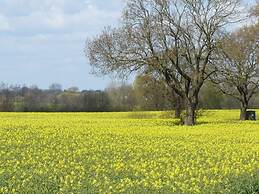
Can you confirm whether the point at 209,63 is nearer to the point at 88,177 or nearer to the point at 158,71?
the point at 158,71

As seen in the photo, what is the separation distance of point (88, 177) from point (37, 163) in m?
2.96

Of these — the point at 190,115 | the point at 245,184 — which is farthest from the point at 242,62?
the point at 245,184

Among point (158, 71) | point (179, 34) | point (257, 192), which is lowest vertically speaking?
point (257, 192)

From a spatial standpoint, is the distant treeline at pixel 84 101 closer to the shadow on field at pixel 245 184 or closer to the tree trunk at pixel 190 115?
the tree trunk at pixel 190 115

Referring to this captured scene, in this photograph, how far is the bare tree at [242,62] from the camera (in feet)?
154

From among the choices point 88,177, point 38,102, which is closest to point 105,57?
point 88,177

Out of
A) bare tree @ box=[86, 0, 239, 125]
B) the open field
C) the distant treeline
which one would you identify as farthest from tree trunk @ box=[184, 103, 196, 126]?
the distant treeline

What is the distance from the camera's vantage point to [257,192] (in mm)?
10781

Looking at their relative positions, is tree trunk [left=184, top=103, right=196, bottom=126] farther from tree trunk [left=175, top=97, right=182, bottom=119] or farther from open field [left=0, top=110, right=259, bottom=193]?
open field [left=0, top=110, right=259, bottom=193]

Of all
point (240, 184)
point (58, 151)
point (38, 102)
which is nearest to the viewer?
point (240, 184)

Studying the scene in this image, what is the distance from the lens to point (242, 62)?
51.3 metres

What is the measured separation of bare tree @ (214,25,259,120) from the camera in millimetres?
46897

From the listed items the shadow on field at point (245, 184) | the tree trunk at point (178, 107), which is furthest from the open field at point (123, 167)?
the tree trunk at point (178, 107)

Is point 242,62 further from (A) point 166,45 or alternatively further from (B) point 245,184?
(B) point 245,184
